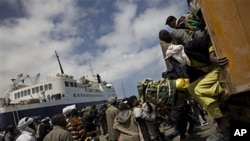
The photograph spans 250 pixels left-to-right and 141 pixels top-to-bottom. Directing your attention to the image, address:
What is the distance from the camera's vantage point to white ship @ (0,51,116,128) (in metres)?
36.8

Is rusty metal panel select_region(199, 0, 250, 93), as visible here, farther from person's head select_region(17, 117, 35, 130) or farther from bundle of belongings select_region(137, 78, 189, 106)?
person's head select_region(17, 117, 35, 130)

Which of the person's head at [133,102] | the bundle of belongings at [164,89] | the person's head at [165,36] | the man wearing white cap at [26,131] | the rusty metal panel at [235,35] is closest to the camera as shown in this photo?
the rusty metal panel at [235,35]

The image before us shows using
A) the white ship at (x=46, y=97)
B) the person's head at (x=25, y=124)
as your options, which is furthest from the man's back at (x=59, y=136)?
the white ship at (x=46, y=97)

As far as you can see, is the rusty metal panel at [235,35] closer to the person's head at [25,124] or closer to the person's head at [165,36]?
the person's head at [165,36]

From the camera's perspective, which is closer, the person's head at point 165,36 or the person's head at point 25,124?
the person's head at point 165,36

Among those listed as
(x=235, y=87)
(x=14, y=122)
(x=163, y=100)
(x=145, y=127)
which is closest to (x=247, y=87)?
(x=235, y=87)

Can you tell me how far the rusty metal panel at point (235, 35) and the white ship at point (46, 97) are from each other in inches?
1451

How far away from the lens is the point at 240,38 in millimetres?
2586

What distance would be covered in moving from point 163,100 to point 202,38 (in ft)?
3.74

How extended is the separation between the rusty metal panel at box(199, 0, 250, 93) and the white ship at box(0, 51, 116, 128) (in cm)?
3684

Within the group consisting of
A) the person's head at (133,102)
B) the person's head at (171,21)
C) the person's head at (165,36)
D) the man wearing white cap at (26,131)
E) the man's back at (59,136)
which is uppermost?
the person's head at (171,21)

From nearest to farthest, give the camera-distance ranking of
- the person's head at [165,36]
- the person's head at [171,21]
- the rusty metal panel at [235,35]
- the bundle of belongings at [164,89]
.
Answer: the rusty metal panel at [235,35] → the bundle of belongings at [164,89] → the person's head at [165,36] → the person's head at [171,21]

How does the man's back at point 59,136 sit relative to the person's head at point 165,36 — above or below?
below

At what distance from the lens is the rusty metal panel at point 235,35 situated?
2572 millimetres
